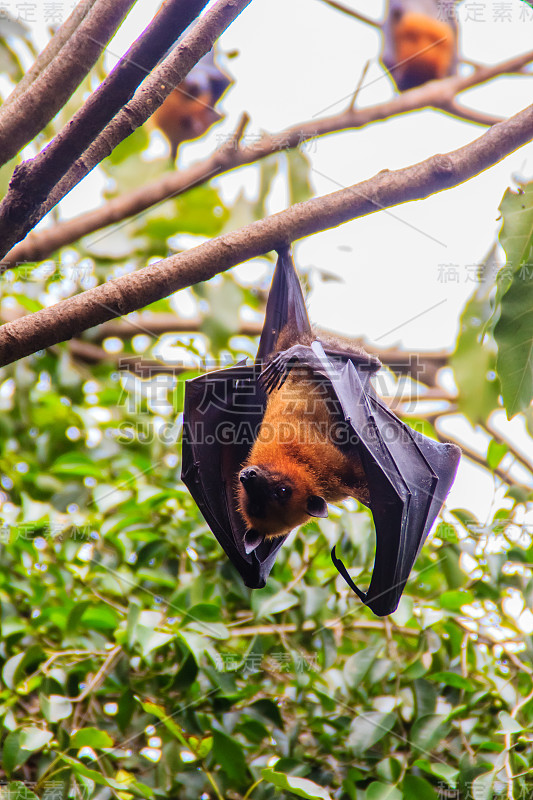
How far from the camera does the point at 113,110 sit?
5.85ft

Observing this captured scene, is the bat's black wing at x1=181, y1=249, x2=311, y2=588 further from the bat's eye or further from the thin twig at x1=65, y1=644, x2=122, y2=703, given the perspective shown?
the thin twig at x1=65, y1=644, x2=122, y2=703

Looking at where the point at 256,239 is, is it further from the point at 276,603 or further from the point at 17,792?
the point at 17,792

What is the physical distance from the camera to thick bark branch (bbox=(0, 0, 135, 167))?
5.77ft

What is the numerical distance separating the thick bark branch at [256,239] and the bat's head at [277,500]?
1.07m

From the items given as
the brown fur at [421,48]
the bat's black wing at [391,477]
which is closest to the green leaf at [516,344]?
the bat's black wing at [391,477]

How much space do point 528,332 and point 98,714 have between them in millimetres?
2262

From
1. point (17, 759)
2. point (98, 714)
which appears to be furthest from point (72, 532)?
point (17, 759)

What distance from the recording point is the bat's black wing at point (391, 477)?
257 centimetres

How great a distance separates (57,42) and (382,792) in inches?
107

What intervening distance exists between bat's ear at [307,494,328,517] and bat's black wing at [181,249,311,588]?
23 centimetres

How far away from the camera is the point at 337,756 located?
8.69 ft

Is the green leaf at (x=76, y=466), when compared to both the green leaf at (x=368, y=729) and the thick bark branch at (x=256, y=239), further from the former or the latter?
the green leaf at (x=368, y=729)

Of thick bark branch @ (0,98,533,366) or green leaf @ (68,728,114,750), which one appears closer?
thick bark branch @ (0,98,533,366)

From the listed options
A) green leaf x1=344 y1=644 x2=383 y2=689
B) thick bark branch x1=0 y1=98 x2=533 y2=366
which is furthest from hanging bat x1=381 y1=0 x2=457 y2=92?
green leaf x1=344 y1=644 x2=383 y2=689
